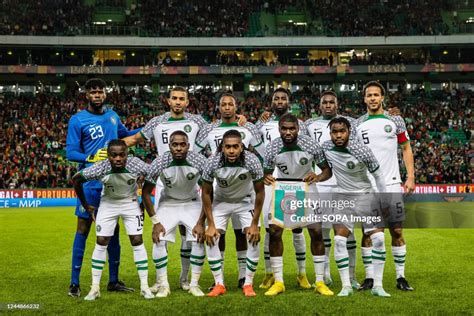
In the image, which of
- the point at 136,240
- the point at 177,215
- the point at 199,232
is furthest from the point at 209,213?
the point at 136,240

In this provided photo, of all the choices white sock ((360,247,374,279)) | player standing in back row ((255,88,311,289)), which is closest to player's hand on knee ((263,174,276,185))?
player standing in back row ((255,88,311,289))

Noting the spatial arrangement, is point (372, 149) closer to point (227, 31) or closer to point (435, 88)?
point (227, 31)

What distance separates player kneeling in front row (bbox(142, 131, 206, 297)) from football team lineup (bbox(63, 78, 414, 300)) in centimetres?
1

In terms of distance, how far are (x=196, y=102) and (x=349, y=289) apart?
36383 millimetres

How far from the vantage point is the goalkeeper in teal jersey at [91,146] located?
26.2 ft

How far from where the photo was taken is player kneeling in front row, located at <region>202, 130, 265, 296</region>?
7445 mm

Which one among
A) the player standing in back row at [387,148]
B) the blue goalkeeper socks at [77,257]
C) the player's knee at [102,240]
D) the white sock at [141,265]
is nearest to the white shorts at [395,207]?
the player standing in back row at [387,148]

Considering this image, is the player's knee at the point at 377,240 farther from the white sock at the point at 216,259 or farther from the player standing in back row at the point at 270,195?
the white sock at the point at 216,259

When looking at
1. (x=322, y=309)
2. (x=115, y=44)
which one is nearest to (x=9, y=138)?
(x=115, y=44)

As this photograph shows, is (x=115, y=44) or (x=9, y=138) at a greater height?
(x=115, y=44)

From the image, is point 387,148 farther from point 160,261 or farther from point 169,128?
point 160,261

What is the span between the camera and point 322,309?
21.9 ft

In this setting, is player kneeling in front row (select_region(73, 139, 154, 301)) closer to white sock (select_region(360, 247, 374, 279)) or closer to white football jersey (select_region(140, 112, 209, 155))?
white football jersey (select_region(140, 112, 209, 155))

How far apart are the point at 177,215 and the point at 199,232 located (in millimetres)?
441
